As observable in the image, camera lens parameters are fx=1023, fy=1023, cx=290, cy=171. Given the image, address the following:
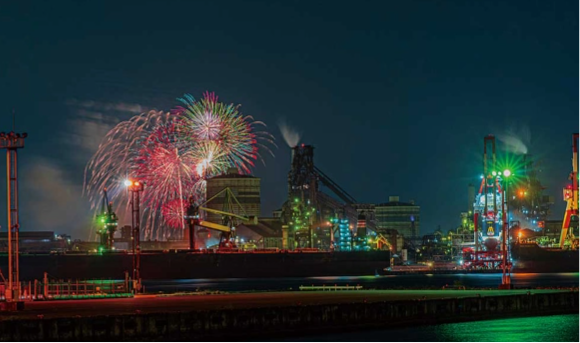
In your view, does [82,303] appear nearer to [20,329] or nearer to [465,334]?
[20,329]

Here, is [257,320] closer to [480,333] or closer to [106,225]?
[480,333]

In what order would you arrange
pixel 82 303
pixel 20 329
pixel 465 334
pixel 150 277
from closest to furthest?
pixel 20 329, pixel 465 334, pixel 82 303, pixel 150 277

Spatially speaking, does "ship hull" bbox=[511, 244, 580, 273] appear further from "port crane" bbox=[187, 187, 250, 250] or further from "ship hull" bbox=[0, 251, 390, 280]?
"port crane" bbox=[187, 187, 250, 250]

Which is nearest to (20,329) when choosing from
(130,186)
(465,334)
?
(465,334)

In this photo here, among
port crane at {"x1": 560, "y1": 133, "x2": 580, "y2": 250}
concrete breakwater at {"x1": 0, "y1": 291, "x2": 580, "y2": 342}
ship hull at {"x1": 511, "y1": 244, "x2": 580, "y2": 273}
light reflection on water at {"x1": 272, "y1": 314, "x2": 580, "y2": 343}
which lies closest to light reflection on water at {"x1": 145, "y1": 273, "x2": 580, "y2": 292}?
concrete breakwater at {"x1": 0, "y1": 291, "x2": 580, "y2": 342}

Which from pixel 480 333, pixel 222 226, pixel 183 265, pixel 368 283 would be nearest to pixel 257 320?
pixel 480 333

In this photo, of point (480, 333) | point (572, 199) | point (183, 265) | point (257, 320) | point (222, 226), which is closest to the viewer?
point (257, 320)

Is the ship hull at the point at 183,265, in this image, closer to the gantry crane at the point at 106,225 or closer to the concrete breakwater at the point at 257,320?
the gantry crane at the point at 106,225
